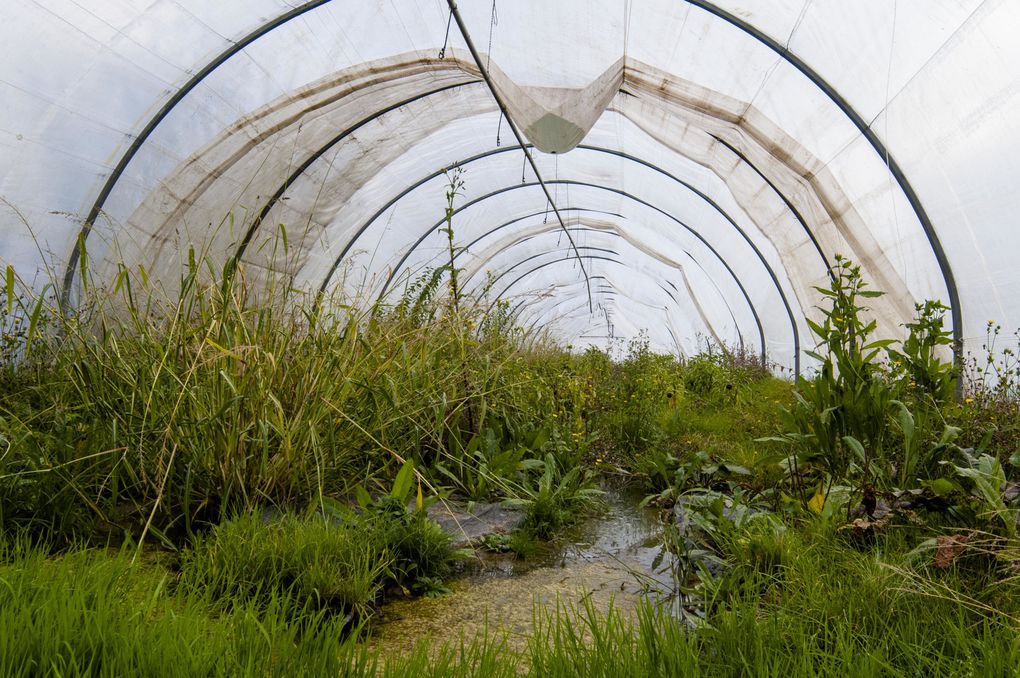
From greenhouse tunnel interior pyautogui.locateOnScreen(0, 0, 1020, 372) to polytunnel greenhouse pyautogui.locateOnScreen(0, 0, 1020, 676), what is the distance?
3 cm

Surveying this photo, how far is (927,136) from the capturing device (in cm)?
455

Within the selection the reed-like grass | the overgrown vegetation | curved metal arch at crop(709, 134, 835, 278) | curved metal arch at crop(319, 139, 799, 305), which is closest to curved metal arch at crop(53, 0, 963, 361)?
the overgrown vegetation

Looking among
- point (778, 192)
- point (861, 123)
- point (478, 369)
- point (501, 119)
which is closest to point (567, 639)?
point (478, 369)

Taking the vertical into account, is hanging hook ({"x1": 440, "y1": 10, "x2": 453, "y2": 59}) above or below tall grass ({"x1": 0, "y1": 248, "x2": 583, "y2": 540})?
above

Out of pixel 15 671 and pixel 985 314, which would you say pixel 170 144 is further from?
pixel 985 314

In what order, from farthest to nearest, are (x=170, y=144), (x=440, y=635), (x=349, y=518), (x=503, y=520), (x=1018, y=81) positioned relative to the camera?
(x=170, y=144) < (x=1018, y=81) < (x=503, y=520) < (x=349, y=518) < (x=440, y=635)

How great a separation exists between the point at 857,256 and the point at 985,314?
1260 mm

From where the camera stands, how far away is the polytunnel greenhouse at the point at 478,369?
1.70 metres

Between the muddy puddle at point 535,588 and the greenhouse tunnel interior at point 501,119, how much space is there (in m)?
1.46

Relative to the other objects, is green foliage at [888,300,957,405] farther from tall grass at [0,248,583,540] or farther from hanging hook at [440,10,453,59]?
hanging hook at [440,10,453,59]

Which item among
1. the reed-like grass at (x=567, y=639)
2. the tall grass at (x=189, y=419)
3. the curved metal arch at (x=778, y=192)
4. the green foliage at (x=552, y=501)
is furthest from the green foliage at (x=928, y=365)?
the curved metal arch at (x=778, y=192)

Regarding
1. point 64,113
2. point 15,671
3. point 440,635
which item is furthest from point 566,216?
point 15,671

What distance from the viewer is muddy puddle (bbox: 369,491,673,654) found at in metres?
2.04

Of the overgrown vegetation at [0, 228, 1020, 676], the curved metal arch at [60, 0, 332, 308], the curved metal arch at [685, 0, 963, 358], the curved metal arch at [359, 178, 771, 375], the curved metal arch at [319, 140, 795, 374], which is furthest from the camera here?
the curved metal arch at [359, 178, 771, 375]
